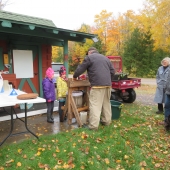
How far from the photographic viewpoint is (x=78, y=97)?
194 inches

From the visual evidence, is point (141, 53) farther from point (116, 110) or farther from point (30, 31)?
point (30, 31)

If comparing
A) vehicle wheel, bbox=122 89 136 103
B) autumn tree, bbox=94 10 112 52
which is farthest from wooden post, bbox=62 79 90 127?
autumn tree, bbox=94 10 112 52

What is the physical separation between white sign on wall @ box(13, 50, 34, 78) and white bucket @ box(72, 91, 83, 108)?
2.76 m

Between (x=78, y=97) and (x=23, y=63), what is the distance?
297 cm

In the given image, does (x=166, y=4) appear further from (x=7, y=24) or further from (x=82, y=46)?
(x=7, y=24)

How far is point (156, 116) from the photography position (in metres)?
5.86

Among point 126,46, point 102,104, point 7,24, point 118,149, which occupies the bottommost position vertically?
point 118,149

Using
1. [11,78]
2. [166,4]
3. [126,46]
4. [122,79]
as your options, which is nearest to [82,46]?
[126,46]

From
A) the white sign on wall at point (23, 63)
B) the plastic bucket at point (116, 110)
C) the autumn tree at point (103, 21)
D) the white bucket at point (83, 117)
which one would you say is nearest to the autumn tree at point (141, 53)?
the autumn tree at point (103, 21)

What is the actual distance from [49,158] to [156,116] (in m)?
4.01

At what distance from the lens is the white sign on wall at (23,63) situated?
651cm

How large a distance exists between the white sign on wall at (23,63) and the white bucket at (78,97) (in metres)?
2.76

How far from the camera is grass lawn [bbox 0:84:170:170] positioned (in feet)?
10.0

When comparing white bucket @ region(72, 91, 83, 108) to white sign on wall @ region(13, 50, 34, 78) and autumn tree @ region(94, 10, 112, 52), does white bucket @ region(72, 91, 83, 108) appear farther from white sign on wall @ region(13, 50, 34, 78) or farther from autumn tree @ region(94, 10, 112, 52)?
autumn tree @ region(94, 10, 112, 52)
